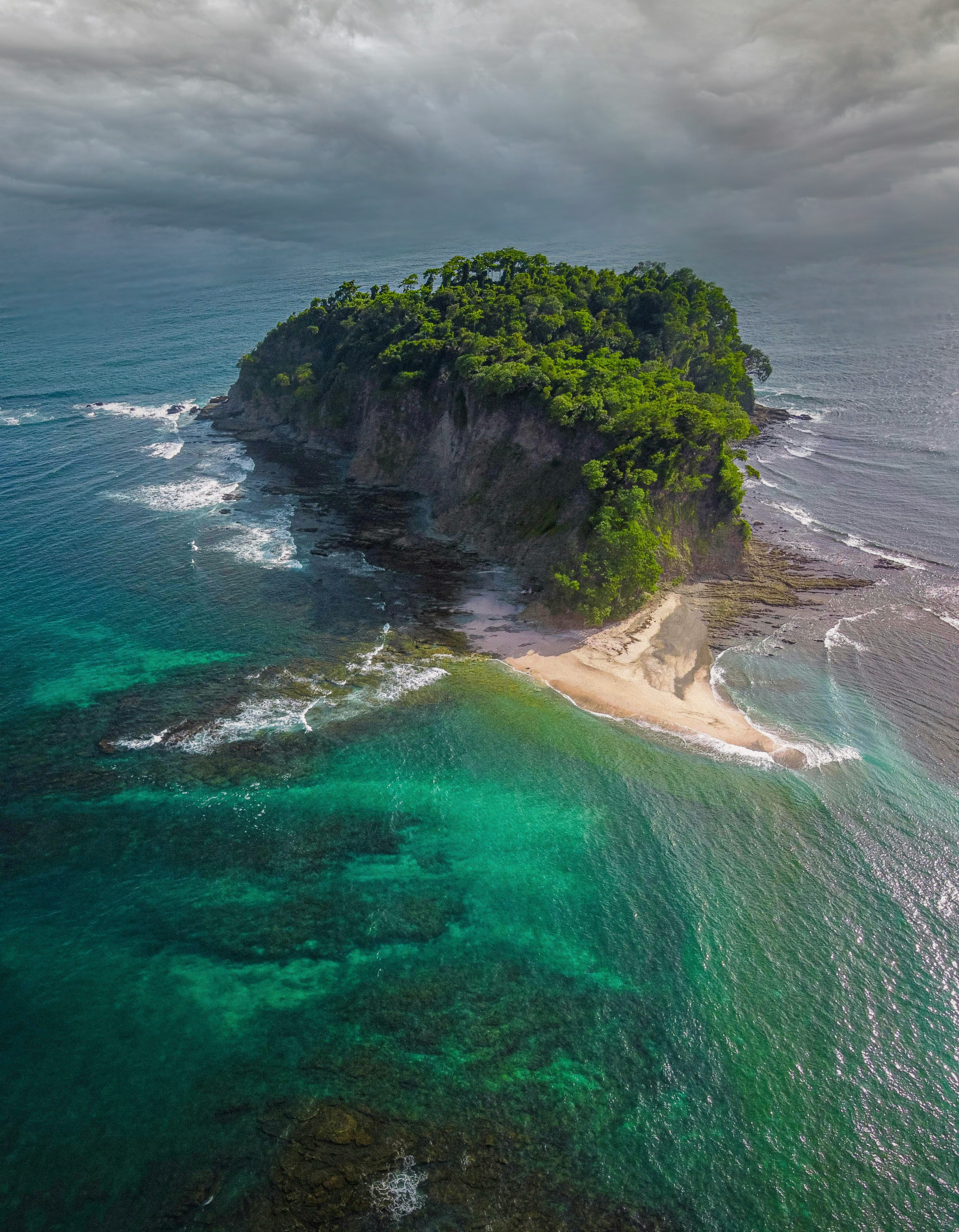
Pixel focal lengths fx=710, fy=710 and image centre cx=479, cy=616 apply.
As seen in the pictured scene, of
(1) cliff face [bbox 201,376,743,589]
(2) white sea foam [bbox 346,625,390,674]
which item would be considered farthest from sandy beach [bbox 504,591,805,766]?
(2) white sea foam [bbox 346,625,390,674]

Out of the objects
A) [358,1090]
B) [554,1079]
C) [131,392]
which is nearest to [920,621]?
[554,1079]

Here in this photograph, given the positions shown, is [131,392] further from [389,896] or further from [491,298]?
[389,896]

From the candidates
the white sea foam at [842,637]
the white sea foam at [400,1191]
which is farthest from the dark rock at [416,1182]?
the white sea foam at [842,637]

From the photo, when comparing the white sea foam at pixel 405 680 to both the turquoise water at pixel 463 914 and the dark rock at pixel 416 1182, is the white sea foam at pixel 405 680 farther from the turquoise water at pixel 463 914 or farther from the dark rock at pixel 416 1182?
the dark rock at pixel 416 1182

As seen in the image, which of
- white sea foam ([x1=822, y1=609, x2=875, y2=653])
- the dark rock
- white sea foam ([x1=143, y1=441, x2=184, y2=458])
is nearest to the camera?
the dark rock

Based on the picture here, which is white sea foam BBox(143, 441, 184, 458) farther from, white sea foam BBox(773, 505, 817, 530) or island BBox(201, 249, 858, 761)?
white sea foam BBox(773, 505, 817, 530)
